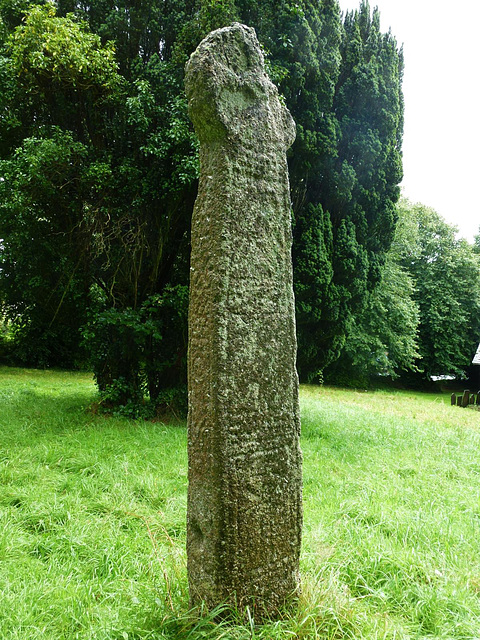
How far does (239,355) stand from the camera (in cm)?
218

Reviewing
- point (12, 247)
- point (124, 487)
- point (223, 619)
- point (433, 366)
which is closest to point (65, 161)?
point (12, 247)

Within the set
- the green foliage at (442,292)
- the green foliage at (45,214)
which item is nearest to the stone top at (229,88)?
the green foliage at (45,214)

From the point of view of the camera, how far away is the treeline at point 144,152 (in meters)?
6.87

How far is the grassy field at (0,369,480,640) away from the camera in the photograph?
7.40 feet

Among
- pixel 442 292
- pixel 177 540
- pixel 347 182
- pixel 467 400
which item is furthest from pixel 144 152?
pixel 442 292

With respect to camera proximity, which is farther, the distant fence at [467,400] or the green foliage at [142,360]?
the distant fence at [467,400]

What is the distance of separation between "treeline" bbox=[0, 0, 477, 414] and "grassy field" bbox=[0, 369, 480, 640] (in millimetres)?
2243

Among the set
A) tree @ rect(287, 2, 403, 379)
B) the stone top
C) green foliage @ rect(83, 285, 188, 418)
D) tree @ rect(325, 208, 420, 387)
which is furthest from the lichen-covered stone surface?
tree @ rect(325, 208, 420, 387)

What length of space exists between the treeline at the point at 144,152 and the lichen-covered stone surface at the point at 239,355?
4.48 meters

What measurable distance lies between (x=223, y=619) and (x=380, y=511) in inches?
84.9

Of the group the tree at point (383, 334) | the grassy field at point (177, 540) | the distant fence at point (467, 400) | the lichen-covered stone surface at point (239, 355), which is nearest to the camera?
the lichen-covered stone surface at point (239, 355)

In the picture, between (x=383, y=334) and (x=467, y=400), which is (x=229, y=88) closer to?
(x=467, y=400)

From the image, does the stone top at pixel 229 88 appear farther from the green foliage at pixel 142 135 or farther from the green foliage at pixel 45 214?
the green foliage at pixel 45 214

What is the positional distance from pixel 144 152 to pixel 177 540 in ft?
19.1
